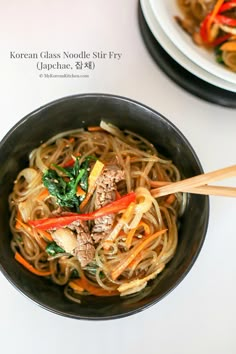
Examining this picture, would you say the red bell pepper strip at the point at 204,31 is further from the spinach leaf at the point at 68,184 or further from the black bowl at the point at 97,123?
the spinach leaf at the point at 68,184

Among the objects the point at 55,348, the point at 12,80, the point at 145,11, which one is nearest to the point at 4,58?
the point at 12,80

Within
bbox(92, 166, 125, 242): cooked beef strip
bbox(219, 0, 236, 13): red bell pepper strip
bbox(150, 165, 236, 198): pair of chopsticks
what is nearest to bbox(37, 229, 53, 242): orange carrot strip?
bbox(92, 166, 125, 242): cooked beef strip

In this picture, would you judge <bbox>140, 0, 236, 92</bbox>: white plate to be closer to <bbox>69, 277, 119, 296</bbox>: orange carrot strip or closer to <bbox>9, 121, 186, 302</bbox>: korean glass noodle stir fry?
<bbox>9, 121, 186, 302</bbox>: korean glass noodle stir fry

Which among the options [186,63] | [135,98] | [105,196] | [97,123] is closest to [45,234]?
[105,196]

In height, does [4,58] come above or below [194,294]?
above

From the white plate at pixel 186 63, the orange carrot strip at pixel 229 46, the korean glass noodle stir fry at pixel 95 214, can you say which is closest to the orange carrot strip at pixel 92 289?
the korean glass noodle stir fry at pixel 95 214

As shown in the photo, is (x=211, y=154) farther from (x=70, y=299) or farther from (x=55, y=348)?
(x=55, y=348)

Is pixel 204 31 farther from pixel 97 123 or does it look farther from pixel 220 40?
pixel 97 123
